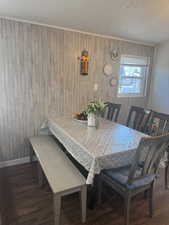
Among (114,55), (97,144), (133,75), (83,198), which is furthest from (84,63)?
(83,198)

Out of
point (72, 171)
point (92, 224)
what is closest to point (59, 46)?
point (72, 171)

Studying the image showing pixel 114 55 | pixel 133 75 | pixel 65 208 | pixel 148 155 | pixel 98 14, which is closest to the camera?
pixel 148 155

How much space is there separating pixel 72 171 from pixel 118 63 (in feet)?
8.70

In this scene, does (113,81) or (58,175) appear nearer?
(58,175)

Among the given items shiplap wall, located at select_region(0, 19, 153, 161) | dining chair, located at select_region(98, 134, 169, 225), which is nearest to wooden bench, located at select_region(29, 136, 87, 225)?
dining chair, located at select_region(98, 134, 169, 225)

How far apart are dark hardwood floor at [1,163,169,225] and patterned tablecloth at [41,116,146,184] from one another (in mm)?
621

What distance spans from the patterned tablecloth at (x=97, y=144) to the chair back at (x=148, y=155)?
16 cm

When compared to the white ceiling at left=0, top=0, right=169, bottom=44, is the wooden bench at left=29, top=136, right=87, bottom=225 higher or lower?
lower

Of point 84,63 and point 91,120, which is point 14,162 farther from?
point 84,63

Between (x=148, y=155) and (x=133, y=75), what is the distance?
113 inches

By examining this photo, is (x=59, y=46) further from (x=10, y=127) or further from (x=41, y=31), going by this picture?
(x=10, y=127)

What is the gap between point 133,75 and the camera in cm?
393

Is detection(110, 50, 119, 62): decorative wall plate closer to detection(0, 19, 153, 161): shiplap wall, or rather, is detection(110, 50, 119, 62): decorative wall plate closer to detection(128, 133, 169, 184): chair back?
detection(0, 19, 153, 161): shiplap wall

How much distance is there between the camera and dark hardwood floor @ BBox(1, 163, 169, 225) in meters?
1.68
